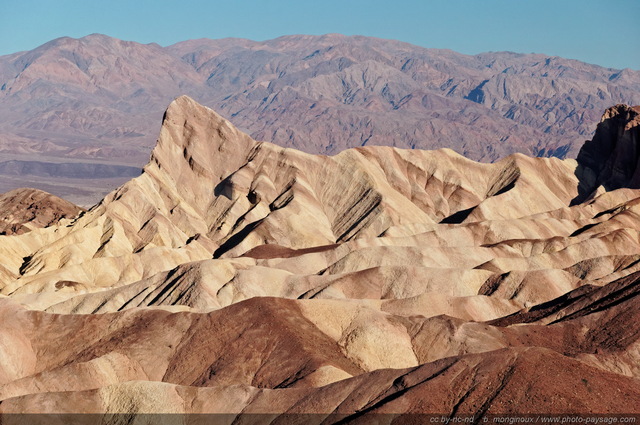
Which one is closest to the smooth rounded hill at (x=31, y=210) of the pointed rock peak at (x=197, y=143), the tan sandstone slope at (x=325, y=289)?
the tan sandstone slope at (x=325, y=289)

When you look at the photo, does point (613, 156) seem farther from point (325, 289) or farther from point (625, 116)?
point (325, 289)

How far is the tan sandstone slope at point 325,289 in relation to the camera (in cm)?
4741

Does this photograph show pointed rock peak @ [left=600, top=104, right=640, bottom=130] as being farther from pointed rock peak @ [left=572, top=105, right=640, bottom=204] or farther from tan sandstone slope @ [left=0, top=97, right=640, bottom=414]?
tan sandstone slope @ [left=0, top=97, right=640, bottom=414]

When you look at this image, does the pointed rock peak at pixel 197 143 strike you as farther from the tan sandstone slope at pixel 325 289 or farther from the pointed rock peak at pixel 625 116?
the pointed rock peak at pixel 625 116

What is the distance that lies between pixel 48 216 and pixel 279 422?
102m

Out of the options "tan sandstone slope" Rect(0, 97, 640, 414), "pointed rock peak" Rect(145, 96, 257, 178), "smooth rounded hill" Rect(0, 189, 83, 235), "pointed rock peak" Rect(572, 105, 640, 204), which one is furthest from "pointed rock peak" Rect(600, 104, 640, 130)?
"smooth rounded hill" Rect(0, 189, 83, 235)

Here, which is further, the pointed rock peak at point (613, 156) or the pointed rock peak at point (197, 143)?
the pointed rock peak at point (613, 156)

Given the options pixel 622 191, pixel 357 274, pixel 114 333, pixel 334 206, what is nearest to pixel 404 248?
pixel 357 274

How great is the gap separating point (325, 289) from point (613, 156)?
8492 cm

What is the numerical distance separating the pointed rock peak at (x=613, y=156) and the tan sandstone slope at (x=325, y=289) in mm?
1450

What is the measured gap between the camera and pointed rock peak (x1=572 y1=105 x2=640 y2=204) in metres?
142

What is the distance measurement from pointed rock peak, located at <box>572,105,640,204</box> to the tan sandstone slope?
1.45m

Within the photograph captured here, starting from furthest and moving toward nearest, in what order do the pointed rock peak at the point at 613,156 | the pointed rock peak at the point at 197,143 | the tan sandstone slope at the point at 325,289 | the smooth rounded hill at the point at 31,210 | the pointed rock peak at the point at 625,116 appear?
the pointed rock peak at the point at 625,116, the pointed rock peak at the point at 613,156, the smooth rounded hill at the point at 31,210, the pointed rock peak at the point at 197,143, the tan sandstone slope at the point at 325,289

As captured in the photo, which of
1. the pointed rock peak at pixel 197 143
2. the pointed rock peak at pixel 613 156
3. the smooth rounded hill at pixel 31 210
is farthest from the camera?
the pointed rock peak at pixel 613 156
